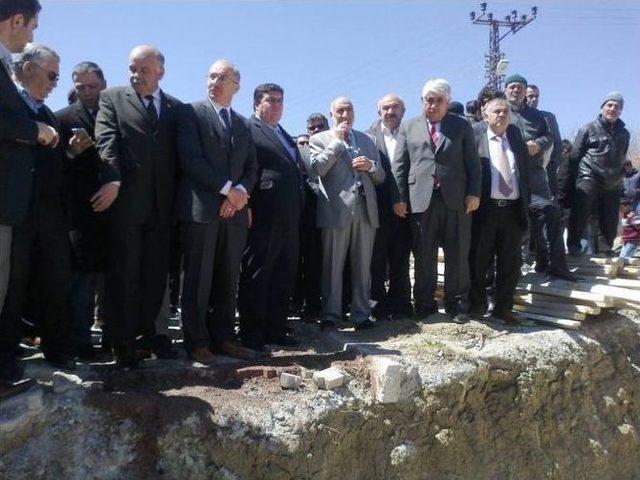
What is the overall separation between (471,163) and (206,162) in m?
2.50

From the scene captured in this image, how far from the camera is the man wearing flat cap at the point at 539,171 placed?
21.9ft

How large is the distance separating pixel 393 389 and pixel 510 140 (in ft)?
9.39

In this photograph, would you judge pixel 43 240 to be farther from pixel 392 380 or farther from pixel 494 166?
pixel 494 166

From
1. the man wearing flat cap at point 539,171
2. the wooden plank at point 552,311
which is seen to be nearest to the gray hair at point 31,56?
the man wearing flat cap at point 539,171

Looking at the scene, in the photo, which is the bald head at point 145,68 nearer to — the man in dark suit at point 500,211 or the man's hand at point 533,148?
the man in dark suit at point 500,211

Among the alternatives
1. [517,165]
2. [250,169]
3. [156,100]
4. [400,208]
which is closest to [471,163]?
[517,165]

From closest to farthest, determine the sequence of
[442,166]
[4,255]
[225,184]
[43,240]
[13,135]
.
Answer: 1. [13,135]
2. [4,255]
3. [43,240]
4. [225,184]
5. [442,166]

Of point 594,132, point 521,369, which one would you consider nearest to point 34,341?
point 521,369

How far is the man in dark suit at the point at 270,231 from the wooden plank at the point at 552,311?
100 inches

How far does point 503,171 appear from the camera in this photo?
6078 mm

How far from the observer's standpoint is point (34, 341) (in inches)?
194

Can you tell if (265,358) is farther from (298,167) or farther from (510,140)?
(510,140)

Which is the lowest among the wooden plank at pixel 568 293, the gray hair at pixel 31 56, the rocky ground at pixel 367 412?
the rocky ground at pixel 367 412

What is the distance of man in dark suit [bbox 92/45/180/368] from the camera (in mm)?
4355
